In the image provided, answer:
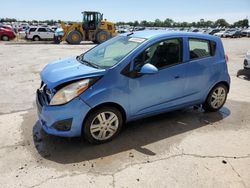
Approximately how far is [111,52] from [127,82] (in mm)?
842

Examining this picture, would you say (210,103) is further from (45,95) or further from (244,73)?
(244,73)

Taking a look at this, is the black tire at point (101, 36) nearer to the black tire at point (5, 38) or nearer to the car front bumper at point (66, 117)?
the black tire at point (5, 38)

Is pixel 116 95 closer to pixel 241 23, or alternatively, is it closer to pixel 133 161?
pixel 133 161

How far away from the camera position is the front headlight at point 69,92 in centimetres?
368

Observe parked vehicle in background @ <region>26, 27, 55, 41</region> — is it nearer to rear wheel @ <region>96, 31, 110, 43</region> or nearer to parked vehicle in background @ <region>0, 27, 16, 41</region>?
parked vehicle in background @ <region>0, 27, 16, 41</region>

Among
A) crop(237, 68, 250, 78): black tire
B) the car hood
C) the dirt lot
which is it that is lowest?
the dirt lot

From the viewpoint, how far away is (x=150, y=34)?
15.1 ft

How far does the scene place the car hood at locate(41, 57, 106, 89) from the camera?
12.4ft

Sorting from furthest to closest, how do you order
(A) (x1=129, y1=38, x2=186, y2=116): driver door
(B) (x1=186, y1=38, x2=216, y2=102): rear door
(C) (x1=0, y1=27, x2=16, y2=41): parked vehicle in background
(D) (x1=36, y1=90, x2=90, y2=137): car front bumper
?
(C) (x1=0, y1=27, x2=16, y2=41): parked vehicle in background → (B) (x1=186, y1=38, x2=216, y2=102): rear door → (A) (x1=129, y1=38, x2=186, y2=116): driver door → (D) (x1=36, y1=90, x2=90, y2=137): car front bumper

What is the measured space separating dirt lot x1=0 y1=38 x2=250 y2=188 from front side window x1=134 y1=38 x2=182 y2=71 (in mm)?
1143

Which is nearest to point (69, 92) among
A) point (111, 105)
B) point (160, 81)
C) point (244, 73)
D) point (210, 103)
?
point (111, 105)

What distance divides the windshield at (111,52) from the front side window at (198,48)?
1033 millimetres

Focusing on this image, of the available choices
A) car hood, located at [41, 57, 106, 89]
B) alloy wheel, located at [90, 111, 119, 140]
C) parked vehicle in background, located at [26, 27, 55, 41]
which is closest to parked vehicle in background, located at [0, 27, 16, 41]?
parked vehicle in background, located at [26, 27, 55, 41]

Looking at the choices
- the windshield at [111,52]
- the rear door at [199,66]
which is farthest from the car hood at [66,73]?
the rear door at [199,66]
